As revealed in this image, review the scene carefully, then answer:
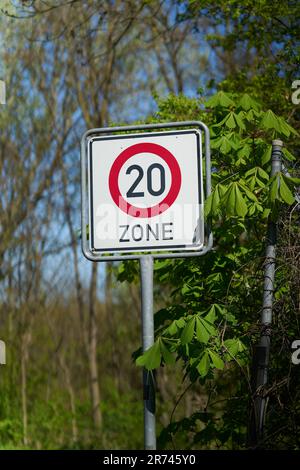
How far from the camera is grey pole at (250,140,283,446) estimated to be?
4.19m

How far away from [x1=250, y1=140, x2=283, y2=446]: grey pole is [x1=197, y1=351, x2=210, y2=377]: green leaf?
0.95ft

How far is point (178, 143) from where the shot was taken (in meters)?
3.12

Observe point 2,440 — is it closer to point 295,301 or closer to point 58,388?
point 58,388

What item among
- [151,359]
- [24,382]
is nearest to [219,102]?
[151,359]

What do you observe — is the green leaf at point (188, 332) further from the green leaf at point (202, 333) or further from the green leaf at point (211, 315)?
the green leaf at point (211, 315)

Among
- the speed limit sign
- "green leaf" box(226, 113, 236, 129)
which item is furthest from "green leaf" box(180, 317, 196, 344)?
"green leaf" box(226, 113, 236, 129)

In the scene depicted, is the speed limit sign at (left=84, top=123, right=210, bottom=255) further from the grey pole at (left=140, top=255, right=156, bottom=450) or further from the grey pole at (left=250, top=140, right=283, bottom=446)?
the grey pole at (left=250, top=140, right=283, bottom=446)

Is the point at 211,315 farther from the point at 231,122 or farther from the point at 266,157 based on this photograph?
the point at 231,122

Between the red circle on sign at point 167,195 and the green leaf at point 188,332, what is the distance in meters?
1.17

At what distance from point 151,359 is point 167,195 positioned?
793mm

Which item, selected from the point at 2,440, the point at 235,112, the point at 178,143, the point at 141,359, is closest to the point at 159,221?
the point at 178,143

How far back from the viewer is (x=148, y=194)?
3.07 metres
